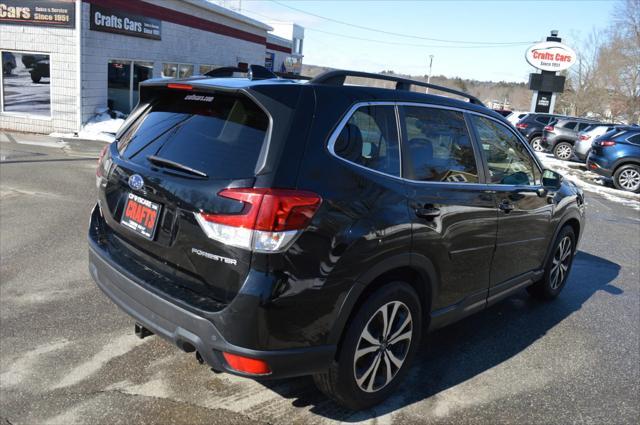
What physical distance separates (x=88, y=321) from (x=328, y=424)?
6.99ft

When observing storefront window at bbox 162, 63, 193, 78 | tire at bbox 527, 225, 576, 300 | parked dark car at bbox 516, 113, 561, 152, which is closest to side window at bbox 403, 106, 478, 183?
tire at bbox 527, 225, 576, 300

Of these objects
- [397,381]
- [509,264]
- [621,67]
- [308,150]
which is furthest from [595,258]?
[621,67]

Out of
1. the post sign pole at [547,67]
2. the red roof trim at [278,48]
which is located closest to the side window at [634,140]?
the post sign pole at [547,67]

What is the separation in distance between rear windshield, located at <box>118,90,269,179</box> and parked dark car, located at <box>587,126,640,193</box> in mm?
Result: 14581

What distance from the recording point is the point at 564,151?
2177 centimetres

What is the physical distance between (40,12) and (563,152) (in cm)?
1898

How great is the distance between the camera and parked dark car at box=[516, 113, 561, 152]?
954 inches

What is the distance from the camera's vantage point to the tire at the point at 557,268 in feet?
16.8

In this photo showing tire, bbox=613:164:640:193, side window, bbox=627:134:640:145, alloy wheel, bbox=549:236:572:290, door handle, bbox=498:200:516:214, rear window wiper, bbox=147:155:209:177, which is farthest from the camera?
side window, bbox=627:134:640:145

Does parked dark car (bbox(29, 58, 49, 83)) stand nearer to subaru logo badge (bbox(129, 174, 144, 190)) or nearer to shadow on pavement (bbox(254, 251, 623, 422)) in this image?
subaru logo badge (bbox(129, 174, 144, 190))

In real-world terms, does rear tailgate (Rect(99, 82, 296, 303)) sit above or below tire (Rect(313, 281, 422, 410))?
above

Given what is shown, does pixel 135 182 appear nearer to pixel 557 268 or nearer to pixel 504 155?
pixel 504 155

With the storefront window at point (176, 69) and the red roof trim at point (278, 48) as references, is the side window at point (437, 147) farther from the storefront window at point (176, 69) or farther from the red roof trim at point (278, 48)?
the red roof trim at point (278, 48)

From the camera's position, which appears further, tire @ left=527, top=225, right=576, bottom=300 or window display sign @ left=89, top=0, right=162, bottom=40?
window display sign @ left=89, top=0, right=162, bottom=40
